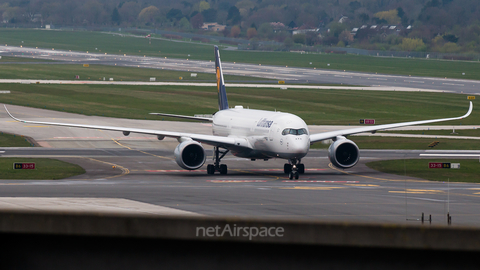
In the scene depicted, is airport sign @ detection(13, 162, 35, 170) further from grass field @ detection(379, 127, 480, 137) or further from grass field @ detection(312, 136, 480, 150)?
grass field @ detection(379, 127, 480, 137)

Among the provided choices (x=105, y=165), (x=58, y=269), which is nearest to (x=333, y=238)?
(x=58, y=269)

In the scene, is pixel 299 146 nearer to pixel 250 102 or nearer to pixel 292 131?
pixel 292 131

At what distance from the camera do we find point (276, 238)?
1095 cm

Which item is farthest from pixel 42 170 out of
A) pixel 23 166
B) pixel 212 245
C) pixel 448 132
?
pixel 448 132

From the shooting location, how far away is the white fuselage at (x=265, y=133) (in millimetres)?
43656

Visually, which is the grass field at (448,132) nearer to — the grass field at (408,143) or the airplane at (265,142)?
the grass field at (408,143)

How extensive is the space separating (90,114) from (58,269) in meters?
80.4

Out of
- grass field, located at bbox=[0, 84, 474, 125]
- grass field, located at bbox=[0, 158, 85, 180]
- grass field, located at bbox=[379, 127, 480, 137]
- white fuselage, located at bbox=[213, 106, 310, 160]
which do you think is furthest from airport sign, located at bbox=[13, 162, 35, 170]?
grass field, located at bbox=[379, 127, 480, 137]

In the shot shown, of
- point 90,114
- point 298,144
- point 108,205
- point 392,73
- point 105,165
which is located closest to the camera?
point 108,205

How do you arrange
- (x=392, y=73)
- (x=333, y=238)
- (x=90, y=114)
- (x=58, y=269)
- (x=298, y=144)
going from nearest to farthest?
(x=333, y=238), (x=58, y=269), (x=298, y=144), (x=90, y=114), (x=392, y=73)

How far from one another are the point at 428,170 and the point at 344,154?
7348 mm

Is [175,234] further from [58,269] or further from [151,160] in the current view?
[151,160]

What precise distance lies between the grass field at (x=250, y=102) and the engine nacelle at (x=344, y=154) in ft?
124

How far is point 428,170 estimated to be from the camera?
1978 inches
